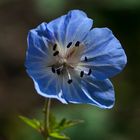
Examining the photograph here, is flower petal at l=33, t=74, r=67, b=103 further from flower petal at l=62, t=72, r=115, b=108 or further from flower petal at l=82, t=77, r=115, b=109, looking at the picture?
flower petal at l=82, t=77, r=115, b=109

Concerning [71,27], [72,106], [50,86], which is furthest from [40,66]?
[72,106]

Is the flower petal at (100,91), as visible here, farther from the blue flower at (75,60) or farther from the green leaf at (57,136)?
the green leaf at (57,136)

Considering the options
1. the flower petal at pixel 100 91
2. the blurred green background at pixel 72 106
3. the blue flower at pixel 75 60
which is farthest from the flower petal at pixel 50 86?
the blurred green background at pixel 72 106

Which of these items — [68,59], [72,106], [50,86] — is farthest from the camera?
[72,106]

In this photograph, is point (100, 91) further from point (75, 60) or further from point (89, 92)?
point (75, 60)

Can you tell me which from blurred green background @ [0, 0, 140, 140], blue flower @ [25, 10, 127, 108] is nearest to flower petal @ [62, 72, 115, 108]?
blue flower @ [25, 10, 127, 108]

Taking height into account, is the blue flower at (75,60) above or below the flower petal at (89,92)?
above
